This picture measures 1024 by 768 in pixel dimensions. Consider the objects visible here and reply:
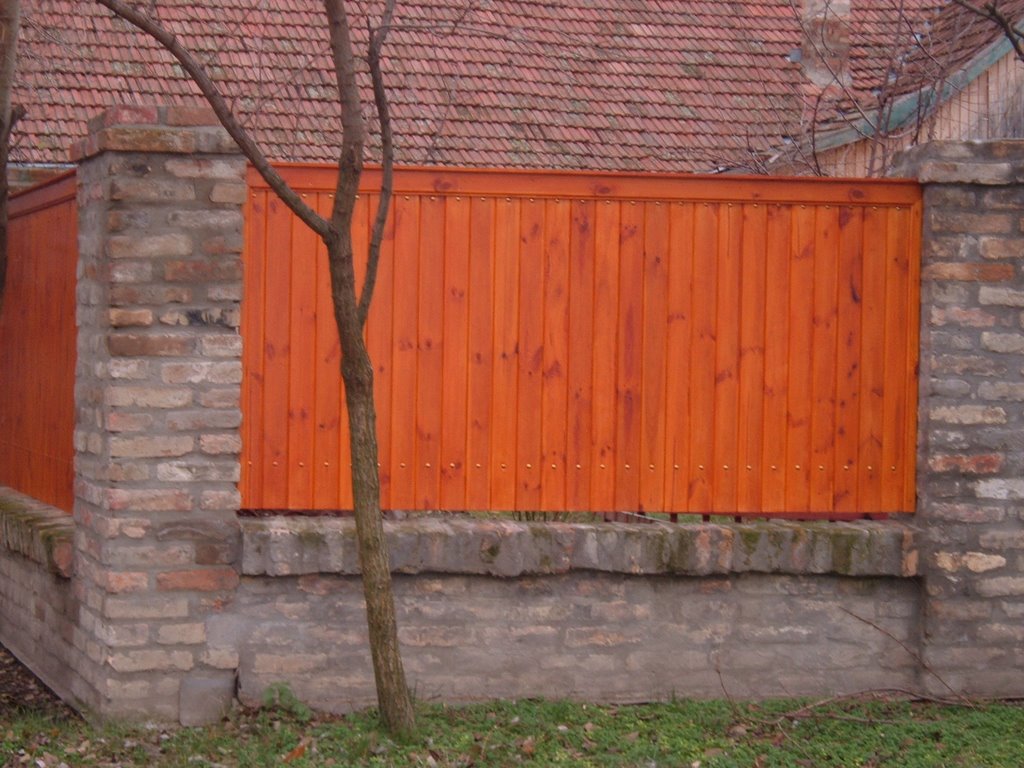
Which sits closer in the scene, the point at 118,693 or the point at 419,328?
the point at 118,693

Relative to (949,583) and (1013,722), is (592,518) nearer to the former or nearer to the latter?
(949,583)

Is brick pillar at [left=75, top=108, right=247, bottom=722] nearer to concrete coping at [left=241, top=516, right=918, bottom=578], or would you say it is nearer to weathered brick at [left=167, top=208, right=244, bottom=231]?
weathered brick at [left=167, top=208, right=244, bottom=231]

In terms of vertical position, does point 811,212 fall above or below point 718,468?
above

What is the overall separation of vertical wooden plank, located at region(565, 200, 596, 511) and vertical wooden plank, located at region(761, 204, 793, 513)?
0.80 m

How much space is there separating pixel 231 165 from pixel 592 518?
8.08 ft

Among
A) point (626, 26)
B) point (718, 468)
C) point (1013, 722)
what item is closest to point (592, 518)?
point (718, 468)

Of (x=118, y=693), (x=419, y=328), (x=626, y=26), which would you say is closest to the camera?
(x=118, y=693)

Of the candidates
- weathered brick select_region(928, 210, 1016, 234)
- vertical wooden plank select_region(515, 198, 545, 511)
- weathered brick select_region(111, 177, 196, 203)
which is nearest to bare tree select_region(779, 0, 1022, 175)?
weathered brick select_region(928, 210, 1016, 234)

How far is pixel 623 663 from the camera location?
6246 millimetres

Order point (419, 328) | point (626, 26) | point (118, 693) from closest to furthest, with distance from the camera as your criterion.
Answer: point (118, 693), point (419, 328), point (626, 26)

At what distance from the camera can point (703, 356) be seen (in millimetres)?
6438

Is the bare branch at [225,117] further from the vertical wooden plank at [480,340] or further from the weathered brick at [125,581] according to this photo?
the weathered brick at [125,581]

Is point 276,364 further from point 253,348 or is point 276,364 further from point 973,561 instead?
point 973,561

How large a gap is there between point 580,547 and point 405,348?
115cm
